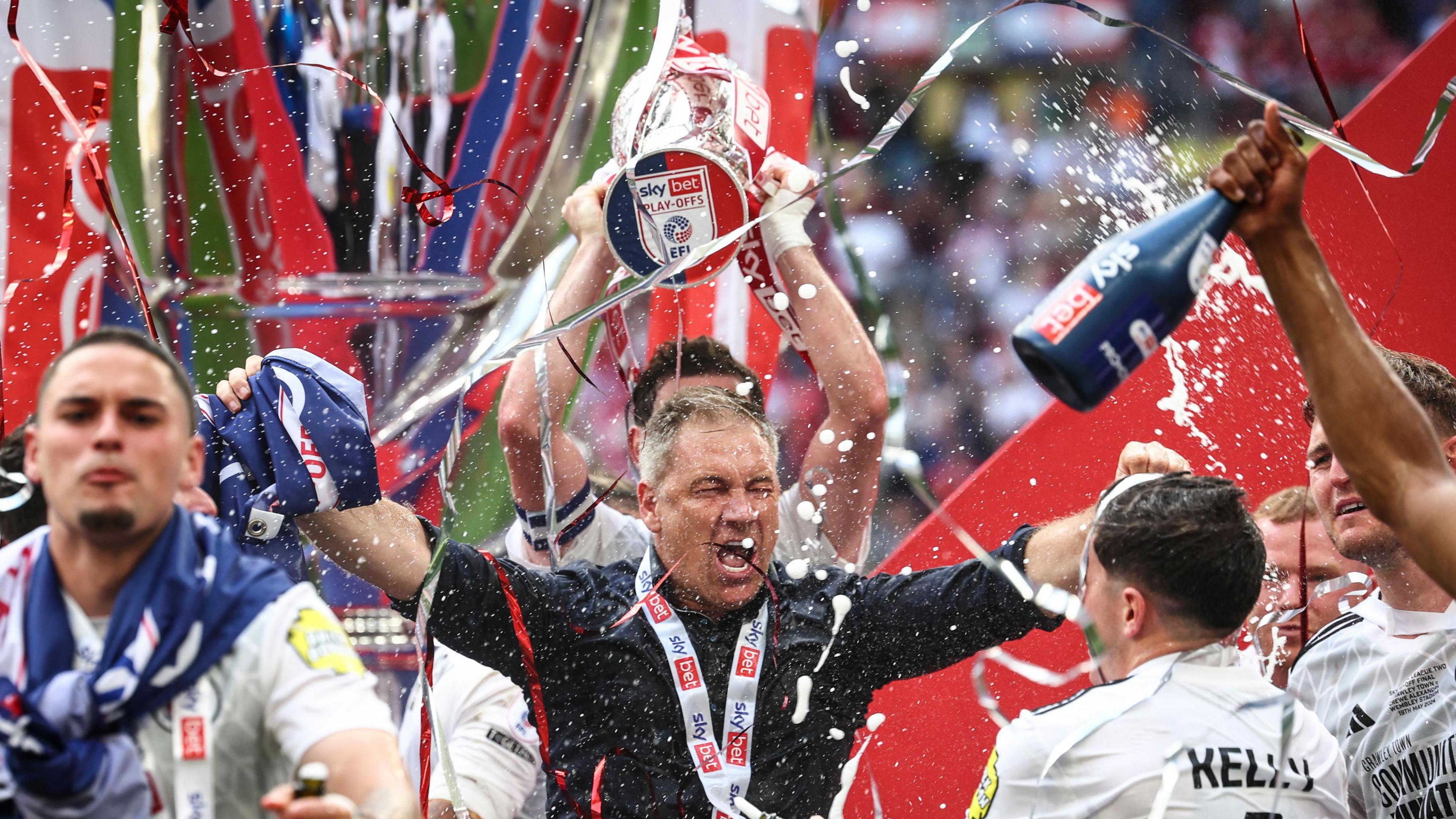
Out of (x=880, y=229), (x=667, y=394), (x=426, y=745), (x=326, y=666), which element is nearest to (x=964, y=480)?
(x=880, y=229)

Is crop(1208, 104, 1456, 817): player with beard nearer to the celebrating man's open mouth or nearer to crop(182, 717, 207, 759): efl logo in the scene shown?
the celebrating man's open mouth

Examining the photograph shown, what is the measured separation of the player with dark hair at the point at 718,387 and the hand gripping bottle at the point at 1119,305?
132 cm

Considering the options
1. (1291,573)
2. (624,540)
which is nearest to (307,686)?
(624,540)

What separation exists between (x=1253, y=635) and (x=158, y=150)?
4.33 meters

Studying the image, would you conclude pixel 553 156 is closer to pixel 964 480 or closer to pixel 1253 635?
pixel 964 480

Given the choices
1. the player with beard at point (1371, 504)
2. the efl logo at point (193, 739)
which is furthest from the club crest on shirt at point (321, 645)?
the player with beard at point (1371, 504)

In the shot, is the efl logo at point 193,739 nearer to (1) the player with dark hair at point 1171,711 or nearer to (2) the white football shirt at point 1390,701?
(1) the player with dark hair at point 1171,711

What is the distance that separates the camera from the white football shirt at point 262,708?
1611 millimetres

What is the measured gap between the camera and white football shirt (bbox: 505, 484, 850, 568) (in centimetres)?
348

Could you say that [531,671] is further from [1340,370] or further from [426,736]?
[1340,370]

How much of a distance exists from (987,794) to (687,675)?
2.55 ft

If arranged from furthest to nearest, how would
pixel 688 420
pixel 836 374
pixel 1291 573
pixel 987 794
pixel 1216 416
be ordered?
pixel 1216 416 → pixel 1291 573 → pixel 836 374 → pixel 688 420 → pixel 987 794

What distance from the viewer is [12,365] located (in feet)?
15.8

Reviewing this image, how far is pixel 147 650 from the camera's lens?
158 cm
